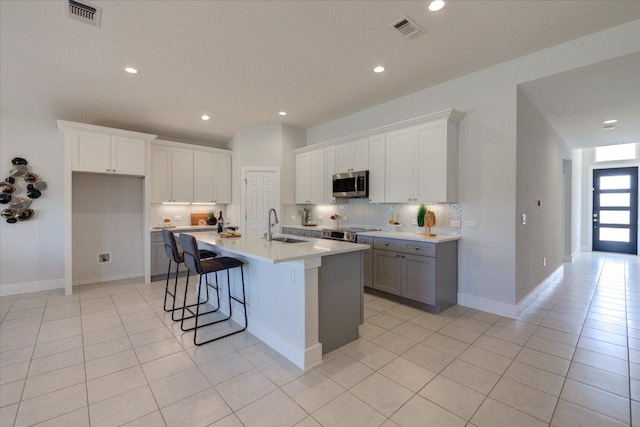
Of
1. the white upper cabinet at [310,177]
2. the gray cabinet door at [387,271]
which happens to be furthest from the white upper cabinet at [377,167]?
the white upper cabinet at [310,177]

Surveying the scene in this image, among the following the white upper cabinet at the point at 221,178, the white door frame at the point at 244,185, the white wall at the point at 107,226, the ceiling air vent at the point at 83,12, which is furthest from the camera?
the white upper cabinet at the point at 221,178

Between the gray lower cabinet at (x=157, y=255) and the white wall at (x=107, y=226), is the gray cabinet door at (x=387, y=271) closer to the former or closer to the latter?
the gray lower cabinet at (x=157, y=255)

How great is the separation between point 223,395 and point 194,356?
66 cm

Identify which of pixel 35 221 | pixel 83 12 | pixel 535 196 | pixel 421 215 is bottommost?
pixel 35 221

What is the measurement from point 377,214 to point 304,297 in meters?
2.85

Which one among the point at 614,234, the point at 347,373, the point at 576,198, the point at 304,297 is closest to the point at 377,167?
the point at 304,297

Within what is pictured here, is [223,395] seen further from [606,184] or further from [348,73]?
[606,184]

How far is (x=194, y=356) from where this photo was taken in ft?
8.15

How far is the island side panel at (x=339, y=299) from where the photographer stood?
8.11 ft

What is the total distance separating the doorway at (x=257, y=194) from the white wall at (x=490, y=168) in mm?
3303

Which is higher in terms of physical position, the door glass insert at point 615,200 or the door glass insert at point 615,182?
the door glass insert at point 615,182

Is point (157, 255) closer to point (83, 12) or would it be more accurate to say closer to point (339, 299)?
point (83, 12)

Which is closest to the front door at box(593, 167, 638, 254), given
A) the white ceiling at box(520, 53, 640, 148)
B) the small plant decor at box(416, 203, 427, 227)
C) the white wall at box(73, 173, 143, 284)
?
the white ceiling at box(520, 53, 640, 148)

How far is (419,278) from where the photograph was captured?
137 inches
